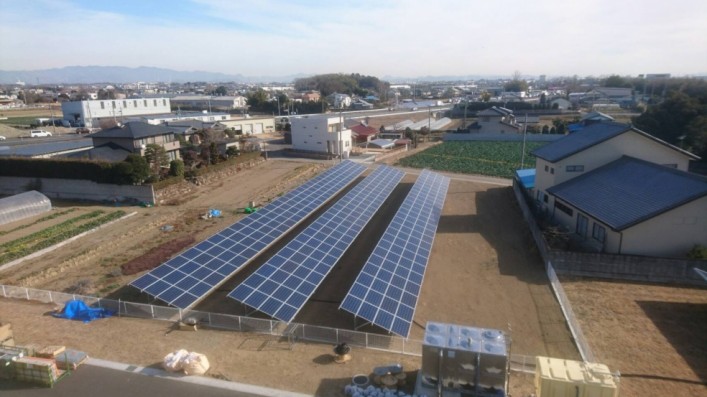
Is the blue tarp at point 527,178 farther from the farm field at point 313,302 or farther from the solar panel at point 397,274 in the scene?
the solar panel at point 397,274

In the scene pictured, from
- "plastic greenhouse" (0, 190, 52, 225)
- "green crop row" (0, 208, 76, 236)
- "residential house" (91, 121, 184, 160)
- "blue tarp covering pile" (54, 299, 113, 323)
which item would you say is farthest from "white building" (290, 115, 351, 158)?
"blue tarp covering pile" (54, 299, 113, 323)

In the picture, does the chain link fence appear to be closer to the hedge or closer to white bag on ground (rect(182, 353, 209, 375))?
white bag on ground (rect(182, 353, 209, 375))

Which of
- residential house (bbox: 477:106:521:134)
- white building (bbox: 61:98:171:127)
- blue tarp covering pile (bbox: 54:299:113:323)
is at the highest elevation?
white building (bbox: 61:98:171:127)

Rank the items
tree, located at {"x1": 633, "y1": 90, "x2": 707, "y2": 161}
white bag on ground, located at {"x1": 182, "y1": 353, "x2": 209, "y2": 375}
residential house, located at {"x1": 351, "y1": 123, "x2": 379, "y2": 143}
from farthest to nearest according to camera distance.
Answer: residential house, located at {"x1": 351, "y1": 123, "x2": 379, "y2": 143} < tree, located at {"x1": 633, "y1": 90, "x2": 707, "y2": 161} < white bag on ground, located at {"x1": 182, "y1": 353, "x2": 209, "y2": 375}

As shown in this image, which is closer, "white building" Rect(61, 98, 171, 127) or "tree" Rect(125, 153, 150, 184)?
"tree" Rect(125, 153, 150, 184)

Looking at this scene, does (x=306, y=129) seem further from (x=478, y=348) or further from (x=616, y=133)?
(x=478, y=348)

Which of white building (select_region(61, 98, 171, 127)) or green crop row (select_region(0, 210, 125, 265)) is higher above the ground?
white building (select_region(61, 98, 171, 127))

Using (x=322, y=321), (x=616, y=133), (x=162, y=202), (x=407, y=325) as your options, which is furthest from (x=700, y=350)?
(x=162, y=202)
